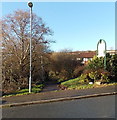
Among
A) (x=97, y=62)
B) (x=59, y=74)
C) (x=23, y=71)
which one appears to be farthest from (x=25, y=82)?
(x=59, y=74)

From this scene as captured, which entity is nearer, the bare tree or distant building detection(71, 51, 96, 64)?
the bare tree

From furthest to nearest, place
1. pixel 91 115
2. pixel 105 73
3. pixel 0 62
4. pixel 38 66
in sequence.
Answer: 1. pixel 38 66
2. pixel 0 62
3. pixel 105 73
4. pixel 91 115

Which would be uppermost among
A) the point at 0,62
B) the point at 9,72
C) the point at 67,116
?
the point at 0,62

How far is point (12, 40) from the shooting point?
53.6 feet

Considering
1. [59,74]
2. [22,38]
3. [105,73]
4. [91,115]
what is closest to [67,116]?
[91,115]

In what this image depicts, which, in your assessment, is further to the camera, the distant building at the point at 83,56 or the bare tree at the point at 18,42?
the distant building at the point at 83,56

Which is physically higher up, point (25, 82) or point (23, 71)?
point (23, 71)

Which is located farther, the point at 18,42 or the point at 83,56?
the point at 83,56

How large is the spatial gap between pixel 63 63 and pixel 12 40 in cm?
986

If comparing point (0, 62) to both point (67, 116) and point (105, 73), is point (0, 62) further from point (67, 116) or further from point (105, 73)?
point (67, 116)

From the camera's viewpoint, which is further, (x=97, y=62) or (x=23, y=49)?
(x=23, y=49)

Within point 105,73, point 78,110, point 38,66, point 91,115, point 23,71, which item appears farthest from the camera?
point 38,66

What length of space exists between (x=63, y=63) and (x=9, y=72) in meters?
10.7

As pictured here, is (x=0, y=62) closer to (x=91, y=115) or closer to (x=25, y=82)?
(x=25, y=82)
